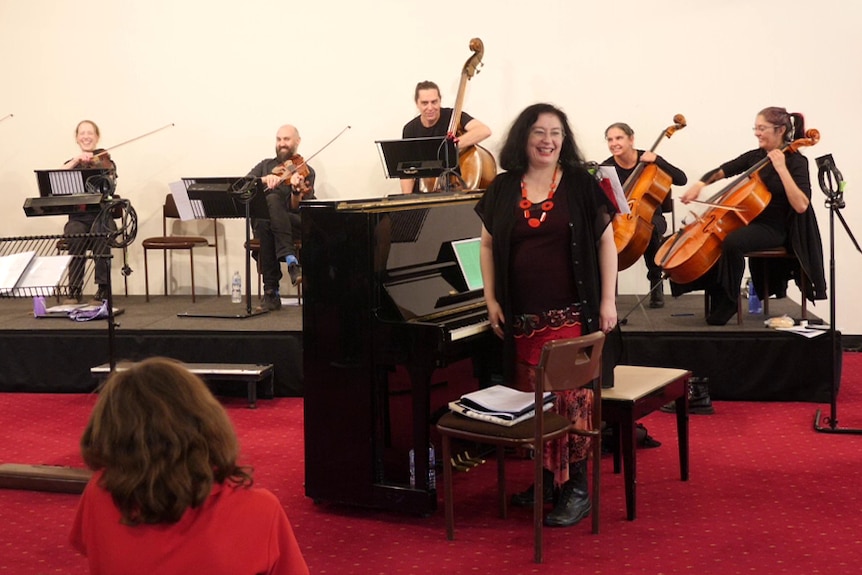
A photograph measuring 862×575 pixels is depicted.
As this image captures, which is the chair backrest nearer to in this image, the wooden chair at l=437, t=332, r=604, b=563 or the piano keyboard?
the wooden chair at l=437, t=332, r=604, b=563

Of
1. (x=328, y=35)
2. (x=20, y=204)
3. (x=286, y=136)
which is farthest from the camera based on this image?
(x=20, y=204)

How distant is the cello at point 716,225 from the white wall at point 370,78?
1519 millimetres

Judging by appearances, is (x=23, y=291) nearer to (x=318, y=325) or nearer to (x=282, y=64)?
(x=318, y=325)

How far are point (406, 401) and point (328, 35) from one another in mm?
4148

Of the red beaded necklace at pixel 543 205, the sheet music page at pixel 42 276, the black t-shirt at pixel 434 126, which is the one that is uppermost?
the black t-shirt at pixel 434 126

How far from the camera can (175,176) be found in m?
7.70

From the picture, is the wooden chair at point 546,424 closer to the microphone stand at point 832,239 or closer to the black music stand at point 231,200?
the microphone stand at point 832,239

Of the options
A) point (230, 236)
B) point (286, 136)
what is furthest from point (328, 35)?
point (230, 236)

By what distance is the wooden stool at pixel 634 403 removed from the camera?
358 centimetres

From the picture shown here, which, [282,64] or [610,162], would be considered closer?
[610,162]

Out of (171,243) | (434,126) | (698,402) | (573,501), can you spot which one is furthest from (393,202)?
(171,243)

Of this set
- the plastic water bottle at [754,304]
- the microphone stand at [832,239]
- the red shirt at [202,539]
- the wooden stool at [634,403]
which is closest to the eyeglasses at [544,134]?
the wooden stool at [634,403]

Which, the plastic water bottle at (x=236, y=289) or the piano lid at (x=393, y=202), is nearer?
the piano lid at (x=393, y=202)

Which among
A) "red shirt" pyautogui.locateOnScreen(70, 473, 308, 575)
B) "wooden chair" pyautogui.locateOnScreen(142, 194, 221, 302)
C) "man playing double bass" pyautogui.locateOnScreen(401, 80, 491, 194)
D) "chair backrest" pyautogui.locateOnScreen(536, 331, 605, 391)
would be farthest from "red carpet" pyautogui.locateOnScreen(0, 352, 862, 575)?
"wooden chair" pyautogui.locateOnScreen(142, 194, 221, 302)
